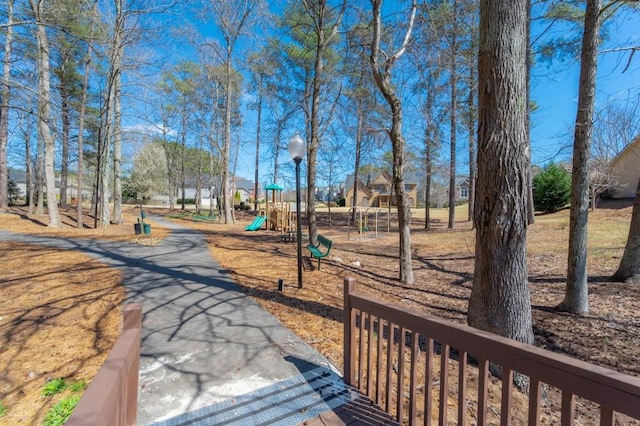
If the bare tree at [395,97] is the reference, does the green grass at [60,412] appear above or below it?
below

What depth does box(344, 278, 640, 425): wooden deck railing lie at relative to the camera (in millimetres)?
1114

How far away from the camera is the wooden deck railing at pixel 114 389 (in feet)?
3.26

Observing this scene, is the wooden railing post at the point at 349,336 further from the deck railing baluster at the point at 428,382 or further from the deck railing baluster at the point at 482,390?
the deck railing baluster at the point at 482,390

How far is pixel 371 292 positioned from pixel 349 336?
3066 millimetres

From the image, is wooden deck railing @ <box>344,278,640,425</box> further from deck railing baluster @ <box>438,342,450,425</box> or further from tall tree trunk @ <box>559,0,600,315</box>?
tall tree trunk @ <box>559,0,600,315</box>

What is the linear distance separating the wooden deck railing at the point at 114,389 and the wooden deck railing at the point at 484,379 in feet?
5.06

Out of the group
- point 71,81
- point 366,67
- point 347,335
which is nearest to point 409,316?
point 347,335

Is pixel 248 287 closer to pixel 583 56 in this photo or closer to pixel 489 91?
pixel 489 91

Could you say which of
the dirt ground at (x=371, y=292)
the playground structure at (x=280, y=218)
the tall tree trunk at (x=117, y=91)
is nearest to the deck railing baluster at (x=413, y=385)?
the dirt ground at (x=371, y=292)

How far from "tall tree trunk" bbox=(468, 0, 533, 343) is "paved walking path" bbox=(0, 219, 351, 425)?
5.54 feet

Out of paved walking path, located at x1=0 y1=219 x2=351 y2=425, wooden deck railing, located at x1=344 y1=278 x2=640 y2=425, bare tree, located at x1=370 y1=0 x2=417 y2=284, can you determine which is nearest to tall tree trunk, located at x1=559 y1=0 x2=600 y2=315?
wooden deck railing, located at x1=344 y1=278 x2=640 y2=425

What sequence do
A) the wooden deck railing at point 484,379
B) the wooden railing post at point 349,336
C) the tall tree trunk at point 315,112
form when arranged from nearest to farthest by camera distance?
the wooden deck railing at point 484,379 → the wooden railing post at point 349,336 → the tall tree trunk at point 315,112

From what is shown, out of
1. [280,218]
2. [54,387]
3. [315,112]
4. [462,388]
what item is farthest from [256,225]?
[462,388]

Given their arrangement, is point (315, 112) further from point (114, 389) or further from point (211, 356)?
point (114, 389)
